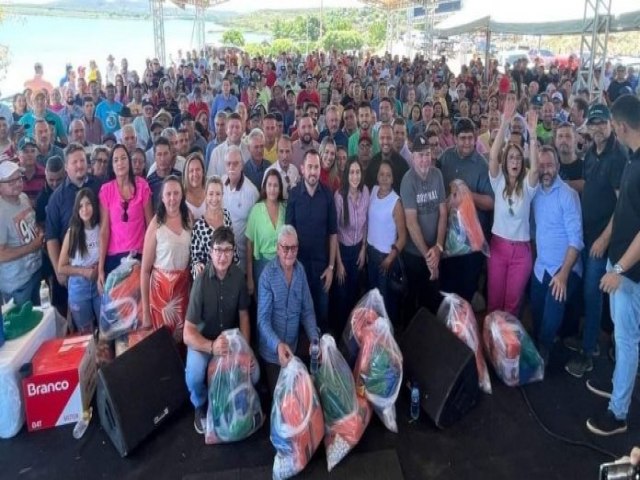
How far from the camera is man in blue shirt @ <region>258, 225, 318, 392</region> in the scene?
3082mm

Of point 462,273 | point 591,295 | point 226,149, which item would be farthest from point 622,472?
point 226,149

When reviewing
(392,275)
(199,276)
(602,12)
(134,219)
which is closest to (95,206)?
(134,219)

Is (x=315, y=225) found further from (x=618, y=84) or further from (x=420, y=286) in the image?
(x=618, y=84)

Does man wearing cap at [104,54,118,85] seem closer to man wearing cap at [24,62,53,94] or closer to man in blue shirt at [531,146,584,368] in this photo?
man wearing cap at [24,62,53,94]

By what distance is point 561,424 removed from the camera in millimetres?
3064

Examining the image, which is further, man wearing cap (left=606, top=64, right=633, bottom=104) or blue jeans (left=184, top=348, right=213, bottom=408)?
man wearing cap (left=606, top=64, right=633, bottom=104)

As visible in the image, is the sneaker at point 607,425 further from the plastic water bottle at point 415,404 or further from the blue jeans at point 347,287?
the blue jeans at point 347,287

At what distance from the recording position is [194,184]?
3613 millimetres

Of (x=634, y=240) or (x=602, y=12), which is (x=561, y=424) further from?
(x=602, y=12)

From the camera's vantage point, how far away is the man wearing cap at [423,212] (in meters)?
3.66

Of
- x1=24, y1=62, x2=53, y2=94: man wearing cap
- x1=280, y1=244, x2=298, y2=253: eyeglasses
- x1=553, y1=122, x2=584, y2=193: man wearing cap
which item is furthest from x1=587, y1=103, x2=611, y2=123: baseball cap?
x1=24, y1=62, x2=53, y2=94: man wearing cap

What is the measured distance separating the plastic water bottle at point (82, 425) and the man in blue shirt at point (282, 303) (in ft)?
3.61

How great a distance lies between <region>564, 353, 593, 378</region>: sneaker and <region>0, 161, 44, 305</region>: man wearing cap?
3823 mm

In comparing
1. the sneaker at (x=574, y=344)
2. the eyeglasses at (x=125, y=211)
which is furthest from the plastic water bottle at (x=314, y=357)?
the sneaker at (x=574, y=344)
